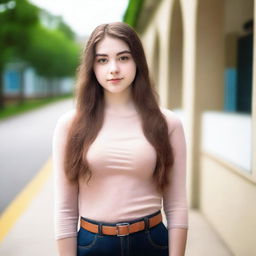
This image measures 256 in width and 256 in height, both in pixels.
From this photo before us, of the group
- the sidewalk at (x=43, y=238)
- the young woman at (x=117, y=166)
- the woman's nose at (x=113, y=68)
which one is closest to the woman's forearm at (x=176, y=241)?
the young woman at (x=117, y=166)

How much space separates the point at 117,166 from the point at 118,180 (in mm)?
70

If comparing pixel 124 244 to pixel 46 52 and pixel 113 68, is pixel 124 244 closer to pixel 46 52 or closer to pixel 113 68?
pixel 113 68

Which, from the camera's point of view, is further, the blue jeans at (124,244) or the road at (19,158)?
the road at (19,158)

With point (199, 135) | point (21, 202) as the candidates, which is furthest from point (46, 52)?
point (199, 135)

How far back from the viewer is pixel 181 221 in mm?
1915

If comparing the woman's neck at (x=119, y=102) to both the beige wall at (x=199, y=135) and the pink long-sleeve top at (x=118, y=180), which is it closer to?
the pink long-sleeve top at (x=118, y=180)

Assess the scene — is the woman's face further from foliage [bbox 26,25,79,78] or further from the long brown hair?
foliage [bbox 26,25,79,78]

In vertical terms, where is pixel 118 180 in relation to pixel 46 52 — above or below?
below

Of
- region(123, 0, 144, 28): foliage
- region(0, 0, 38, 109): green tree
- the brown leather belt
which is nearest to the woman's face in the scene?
the brown leather belt

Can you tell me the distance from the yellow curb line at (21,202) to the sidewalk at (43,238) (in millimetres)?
86

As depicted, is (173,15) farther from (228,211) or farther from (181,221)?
(181,221)

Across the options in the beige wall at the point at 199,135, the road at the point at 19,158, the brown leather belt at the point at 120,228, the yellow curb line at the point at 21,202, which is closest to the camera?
the brown leather belt at the point at 120,228

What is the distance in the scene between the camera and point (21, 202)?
612 centimetres

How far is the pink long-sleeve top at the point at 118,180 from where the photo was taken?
72.6 inches
